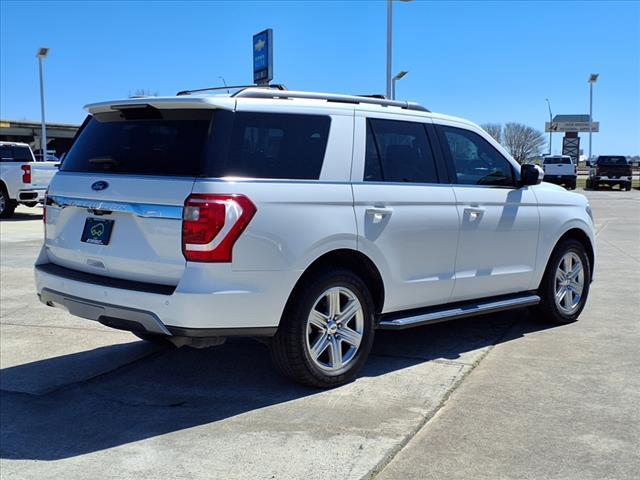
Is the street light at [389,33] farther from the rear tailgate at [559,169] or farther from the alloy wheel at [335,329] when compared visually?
the rear tailgate at [559,169]

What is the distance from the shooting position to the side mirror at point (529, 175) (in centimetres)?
607

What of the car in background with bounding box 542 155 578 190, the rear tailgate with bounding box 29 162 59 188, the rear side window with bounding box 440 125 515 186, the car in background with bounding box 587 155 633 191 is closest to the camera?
the rear side window with bounding box 440 125 515 186

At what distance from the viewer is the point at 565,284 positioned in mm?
6625

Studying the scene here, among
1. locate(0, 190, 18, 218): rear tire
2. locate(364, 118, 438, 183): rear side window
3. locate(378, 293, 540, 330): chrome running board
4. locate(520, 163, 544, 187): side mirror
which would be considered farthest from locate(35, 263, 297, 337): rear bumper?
locate(0, 190, 18, 218): rear tire

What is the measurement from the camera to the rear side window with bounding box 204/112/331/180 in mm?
4176

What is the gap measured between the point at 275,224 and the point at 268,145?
55 cm

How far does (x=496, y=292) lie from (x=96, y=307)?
10.8ft

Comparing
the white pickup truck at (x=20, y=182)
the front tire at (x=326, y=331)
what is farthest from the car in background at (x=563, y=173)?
the front tire at (x=326, y=331)

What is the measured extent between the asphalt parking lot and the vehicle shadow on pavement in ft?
0.05

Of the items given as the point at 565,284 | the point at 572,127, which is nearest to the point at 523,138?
the point at 572,127

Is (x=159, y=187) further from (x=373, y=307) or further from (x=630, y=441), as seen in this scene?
(x=630, y=441)

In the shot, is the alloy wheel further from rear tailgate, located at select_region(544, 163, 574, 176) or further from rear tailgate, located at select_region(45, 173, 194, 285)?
rear tailgate, located at select_region(544, 163, 574, 176)

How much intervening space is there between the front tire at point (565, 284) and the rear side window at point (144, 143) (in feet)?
12.3

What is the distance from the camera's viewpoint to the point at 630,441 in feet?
12.6
